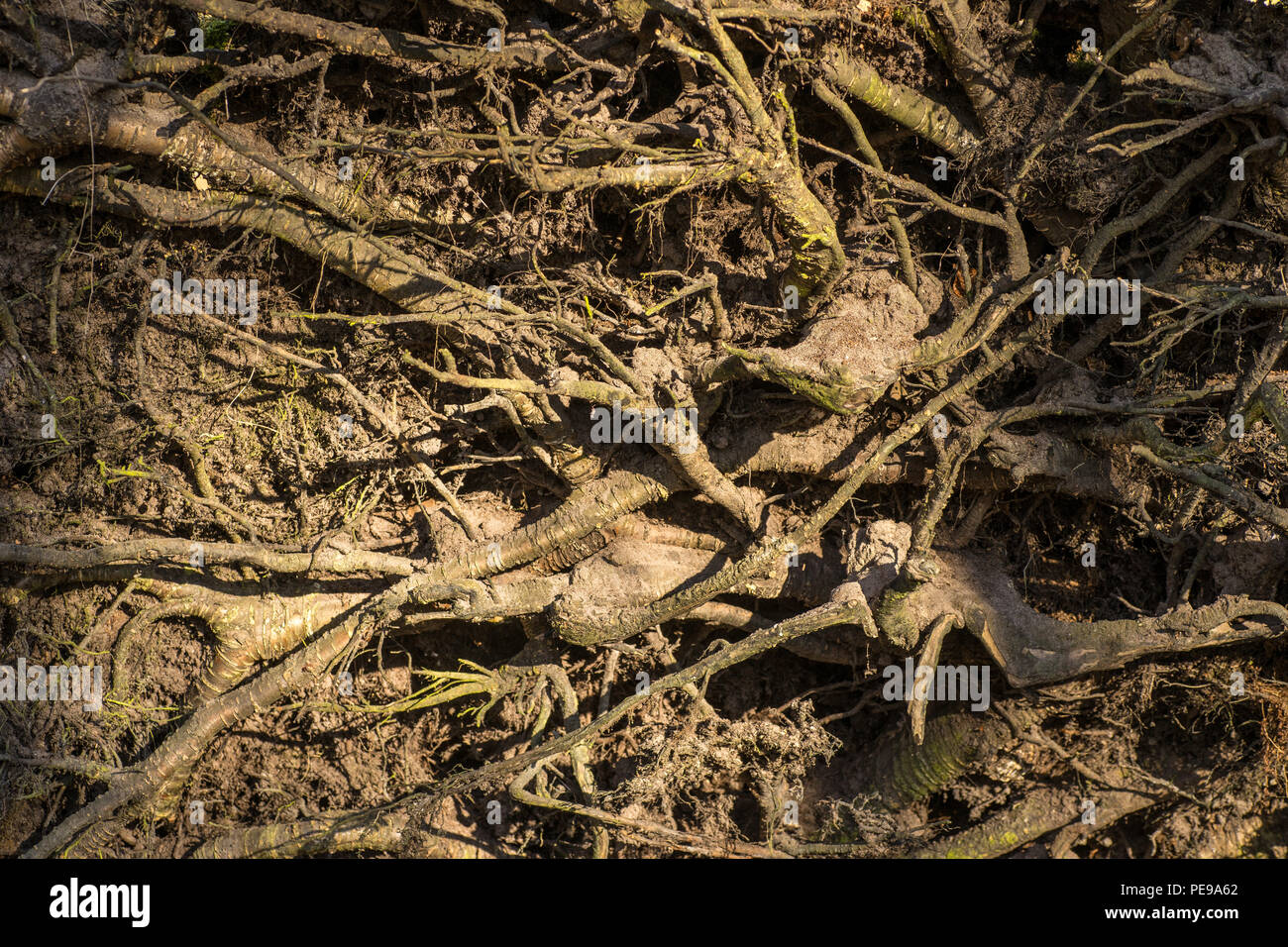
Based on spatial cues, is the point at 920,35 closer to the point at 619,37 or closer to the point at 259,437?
the point at 619,37

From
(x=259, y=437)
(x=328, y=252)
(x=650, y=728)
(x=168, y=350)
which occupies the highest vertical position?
(x=328, y=252)

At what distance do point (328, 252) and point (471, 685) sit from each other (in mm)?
1681

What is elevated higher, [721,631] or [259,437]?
[259,437]

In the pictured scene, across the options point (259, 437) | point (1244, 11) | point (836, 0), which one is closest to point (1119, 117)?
point (1244, 11)

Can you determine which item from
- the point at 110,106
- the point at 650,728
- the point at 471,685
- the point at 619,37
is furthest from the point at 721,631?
the point at 110,106

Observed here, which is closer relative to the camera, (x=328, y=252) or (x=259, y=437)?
(x=328, y=252)

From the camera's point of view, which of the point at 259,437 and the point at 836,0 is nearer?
the point at 836,0

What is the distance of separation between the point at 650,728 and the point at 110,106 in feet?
9.90

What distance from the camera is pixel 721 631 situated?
383 cm

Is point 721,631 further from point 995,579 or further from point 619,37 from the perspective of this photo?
point 619,37

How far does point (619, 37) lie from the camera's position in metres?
3.41

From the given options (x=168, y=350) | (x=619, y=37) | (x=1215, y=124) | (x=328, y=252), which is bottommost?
(x=168, y=350)

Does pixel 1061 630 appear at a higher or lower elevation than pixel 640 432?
lower

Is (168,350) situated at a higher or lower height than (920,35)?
lower
